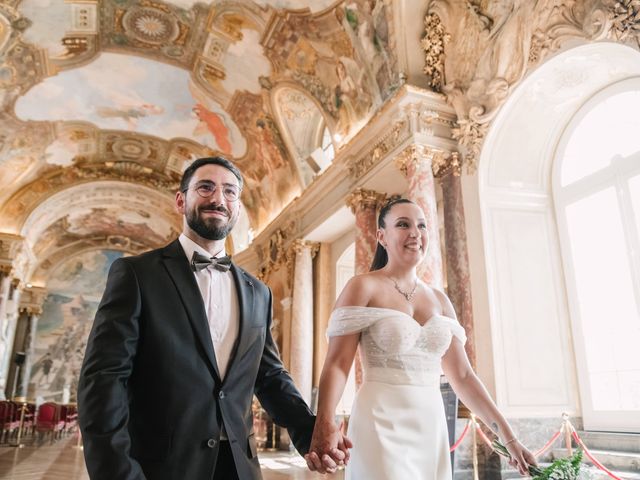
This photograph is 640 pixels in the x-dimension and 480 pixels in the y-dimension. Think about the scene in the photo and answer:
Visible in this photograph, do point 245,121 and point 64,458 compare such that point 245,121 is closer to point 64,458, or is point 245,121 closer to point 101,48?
point 101,48

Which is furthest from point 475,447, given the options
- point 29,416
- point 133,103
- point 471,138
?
point 29,416

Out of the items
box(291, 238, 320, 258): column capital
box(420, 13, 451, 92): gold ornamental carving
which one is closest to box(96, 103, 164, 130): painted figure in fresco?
box(291, 238, 320, 258): column capital

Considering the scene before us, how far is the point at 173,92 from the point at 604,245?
519 inches

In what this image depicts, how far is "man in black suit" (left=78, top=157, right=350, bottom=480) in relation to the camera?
5.50 ft

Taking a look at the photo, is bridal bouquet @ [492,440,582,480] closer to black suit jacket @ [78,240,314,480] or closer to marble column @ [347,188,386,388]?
black suit jacket @ [78,240,314,480]

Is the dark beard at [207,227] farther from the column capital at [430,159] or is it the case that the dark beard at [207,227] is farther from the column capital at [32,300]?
the column capital at [32,300]

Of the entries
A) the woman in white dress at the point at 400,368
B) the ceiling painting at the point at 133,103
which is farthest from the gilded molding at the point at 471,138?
the ceiling painting at the point at 133,103

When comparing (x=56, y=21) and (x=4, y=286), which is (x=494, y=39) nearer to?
(x=56, y=21)

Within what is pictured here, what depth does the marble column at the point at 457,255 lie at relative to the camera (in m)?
7.90

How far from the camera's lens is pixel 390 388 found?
267 cm

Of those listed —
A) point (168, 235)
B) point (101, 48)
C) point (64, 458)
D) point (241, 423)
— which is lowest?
point (64, 458)

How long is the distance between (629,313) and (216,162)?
683 centimetres

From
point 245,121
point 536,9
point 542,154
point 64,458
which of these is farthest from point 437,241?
point 245,121

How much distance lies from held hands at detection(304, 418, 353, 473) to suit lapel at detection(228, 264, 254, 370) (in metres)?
0.51
